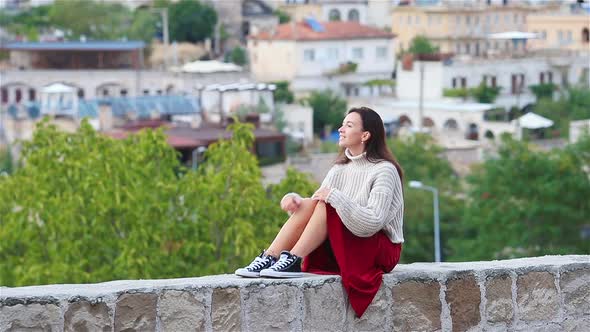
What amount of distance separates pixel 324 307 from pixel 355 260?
0.27 metres

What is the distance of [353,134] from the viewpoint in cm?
905

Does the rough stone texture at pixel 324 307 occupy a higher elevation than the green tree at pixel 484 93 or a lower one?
higher

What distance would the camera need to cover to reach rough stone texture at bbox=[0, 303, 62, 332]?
26.1 feet

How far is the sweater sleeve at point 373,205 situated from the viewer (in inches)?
343

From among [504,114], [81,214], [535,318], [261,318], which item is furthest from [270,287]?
[504,114]

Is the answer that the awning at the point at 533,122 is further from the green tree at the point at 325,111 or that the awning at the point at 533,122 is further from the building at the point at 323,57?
the building at the point at 323,57

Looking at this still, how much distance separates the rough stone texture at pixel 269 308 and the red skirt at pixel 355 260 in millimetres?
292

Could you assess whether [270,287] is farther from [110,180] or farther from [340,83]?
[340,83]

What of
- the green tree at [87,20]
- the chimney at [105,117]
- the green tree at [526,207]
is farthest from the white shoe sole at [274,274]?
the green tree at [87,20]

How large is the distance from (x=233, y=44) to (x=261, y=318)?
107 m

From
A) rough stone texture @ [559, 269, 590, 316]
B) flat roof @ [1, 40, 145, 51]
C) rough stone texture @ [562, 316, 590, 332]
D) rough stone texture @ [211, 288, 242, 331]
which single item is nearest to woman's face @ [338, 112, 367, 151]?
rough stone texture @ [211, 288, 242, 331]

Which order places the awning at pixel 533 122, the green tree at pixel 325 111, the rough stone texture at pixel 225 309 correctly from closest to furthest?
the rough stone texture at pixel 225 309
the awning at pixel 533 122
the green tree at pixel 325 111

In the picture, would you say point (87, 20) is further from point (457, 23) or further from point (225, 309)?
point (225, 309)

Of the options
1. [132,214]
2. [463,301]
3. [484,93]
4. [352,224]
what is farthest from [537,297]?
[484,93]
